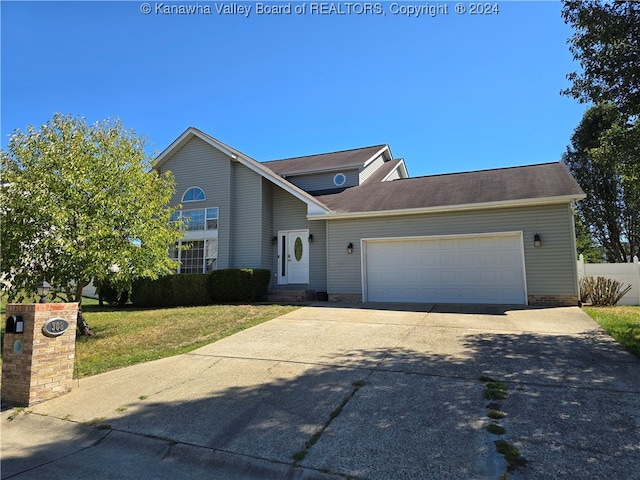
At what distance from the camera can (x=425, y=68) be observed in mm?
9773

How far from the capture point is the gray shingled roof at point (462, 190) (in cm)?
1165

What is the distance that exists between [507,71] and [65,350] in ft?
35.0

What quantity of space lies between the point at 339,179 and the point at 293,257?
4892 mm

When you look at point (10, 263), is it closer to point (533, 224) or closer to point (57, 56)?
point (57, 56)

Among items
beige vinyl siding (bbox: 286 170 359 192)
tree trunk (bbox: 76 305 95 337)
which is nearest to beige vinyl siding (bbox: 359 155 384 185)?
beige vinyl siding (bbox: 286 170 359 192)

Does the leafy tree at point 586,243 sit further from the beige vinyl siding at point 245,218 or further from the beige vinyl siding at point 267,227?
the beige vinyl siding at point 245,218

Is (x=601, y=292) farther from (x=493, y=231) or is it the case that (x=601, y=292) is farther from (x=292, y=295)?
(x=292, y=295)

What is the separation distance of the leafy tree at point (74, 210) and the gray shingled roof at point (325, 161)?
A: 9999 millimetres

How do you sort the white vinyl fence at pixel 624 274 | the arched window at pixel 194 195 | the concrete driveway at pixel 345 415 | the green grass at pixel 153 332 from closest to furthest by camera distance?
the concrete driveway at pixel 345 415
the green grass at pixel 153 332
the white vinyl fence at pixel 624 274
the arched window at pixel 194 195

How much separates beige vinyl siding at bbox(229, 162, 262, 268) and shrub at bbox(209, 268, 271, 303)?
1088mm

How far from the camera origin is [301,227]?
1488cm

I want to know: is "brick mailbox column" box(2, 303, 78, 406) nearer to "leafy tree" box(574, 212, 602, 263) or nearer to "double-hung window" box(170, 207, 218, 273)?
"double-hung window" box(170, 207, 218, 273)

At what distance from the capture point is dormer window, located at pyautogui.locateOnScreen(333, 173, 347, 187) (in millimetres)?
17609

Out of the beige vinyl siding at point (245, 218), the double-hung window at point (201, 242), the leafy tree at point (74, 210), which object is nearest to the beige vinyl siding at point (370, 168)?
Answer: the beige vinyl siding at point (245, 218)
